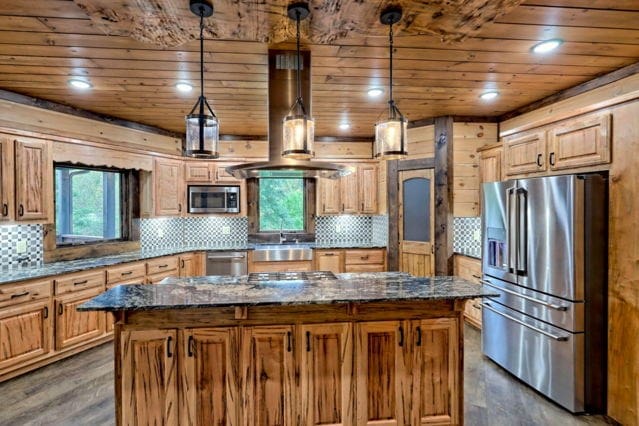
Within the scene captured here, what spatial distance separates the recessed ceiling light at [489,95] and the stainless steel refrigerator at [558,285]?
3.52ft

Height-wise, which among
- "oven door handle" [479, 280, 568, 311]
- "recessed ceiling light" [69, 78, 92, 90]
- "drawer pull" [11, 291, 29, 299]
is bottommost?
"drawer pull" [11, 291, 29, 299]

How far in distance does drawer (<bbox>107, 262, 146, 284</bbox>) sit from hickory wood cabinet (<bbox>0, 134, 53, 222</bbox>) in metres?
0.83

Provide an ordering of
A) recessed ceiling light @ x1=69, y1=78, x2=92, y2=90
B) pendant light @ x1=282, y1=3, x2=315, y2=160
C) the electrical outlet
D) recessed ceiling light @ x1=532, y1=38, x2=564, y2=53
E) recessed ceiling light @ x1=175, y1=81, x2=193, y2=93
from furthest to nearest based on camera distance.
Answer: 1. the electrical outlet
2. recessed ceiling light @ x1=175, y1=81, x2=193, y2=93
3. recessed ceiling light @ x1=69, y1=78, x2=92, y2=90
4. recessed ceiling light @ x1=532, y1=38, x2=564, y2=53
5. pendant light @ x1=282, y1=3, x2=315, y2=160

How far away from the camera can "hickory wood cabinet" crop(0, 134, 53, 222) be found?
3154 millimetres

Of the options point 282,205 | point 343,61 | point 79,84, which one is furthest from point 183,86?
point 282,205

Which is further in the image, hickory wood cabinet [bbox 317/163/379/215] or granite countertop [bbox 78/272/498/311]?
hickory wood cabinet [bbox 317/163/379/215]

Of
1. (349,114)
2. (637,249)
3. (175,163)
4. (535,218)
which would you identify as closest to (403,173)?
(349,114)

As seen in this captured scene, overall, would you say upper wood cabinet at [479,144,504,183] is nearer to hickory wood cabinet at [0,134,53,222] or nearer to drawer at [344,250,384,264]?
drawer at [344,250,384,264]

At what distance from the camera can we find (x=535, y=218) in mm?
2764

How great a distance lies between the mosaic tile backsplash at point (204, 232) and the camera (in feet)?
17.2

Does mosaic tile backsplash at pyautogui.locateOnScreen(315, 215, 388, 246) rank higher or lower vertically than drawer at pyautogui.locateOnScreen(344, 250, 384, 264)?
higher

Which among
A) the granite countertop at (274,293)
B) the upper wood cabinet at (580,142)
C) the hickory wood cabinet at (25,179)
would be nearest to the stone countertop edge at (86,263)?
the hickory wood cabinet at (25,179)

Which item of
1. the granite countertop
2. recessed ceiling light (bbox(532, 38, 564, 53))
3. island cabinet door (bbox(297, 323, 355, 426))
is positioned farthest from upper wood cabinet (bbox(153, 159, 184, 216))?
recessed ceiling light (bbox(532, 38, 564, 53))

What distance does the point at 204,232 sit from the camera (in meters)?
5.50
